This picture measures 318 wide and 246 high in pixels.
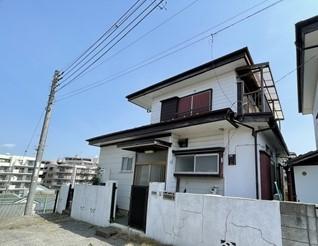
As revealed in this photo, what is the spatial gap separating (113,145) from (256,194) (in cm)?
734

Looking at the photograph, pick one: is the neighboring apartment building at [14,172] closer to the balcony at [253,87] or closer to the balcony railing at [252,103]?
the balcony railing at [252,103]

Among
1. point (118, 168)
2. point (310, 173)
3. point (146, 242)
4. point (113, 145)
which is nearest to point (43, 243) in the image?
point (146, 242)

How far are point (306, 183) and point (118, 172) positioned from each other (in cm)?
760

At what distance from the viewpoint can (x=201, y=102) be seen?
28.6ft

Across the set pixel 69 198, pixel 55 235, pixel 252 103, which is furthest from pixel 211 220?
pixel 69 198

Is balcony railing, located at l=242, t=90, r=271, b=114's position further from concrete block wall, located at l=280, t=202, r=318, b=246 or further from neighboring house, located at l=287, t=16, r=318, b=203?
concrete block wall, located at l=280, t=202, r=318, b=246

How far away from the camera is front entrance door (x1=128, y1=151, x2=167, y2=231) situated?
6550 millimetres

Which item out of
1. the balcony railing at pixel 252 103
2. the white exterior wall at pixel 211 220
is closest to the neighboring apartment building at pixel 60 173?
the balcony railing at pixel 252 103

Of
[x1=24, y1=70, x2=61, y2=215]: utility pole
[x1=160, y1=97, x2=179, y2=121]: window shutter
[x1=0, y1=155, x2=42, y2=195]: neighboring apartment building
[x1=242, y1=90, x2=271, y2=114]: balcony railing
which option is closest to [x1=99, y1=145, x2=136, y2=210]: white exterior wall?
[x1=160, y1=97, x2=179, y2=121]: window shutter

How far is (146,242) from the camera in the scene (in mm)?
5480

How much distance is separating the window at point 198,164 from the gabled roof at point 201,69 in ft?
11.1

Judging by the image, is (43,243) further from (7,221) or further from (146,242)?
(7,221)

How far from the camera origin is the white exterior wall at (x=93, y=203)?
24.7 feet

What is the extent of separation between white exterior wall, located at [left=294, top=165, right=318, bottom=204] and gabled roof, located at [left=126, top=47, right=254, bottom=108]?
390 cm
